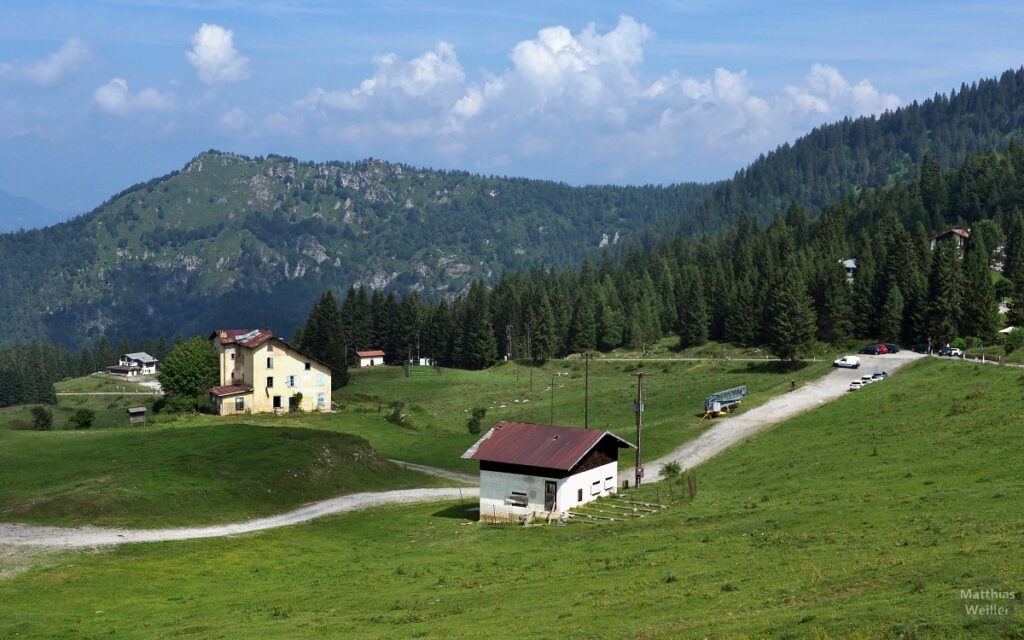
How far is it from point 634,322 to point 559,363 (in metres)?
20.3

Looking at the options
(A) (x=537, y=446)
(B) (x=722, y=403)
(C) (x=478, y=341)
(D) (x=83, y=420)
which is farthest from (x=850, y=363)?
(D) (x=83, y=420)

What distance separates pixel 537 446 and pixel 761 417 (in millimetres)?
34824

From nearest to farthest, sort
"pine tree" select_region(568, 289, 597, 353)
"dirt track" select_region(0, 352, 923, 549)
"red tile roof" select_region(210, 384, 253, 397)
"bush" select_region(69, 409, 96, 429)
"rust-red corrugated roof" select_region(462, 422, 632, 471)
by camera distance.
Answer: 1. "dirt track" select_region(0, 352, 923, 549)
2. "rust-red corrugated roof" select_region(462, 422, 632, 471)
3. "bush" select_region(69, 409, 96, 429)
4. "red tile roof" select_region(210, 384, 253, 397)
5. "pine tree" select_region(568, 289, 597, 353)

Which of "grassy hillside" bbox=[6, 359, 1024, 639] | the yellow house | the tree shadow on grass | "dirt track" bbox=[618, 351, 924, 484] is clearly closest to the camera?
"grassy hillside" bbox=[6, 359, 1024, 639]

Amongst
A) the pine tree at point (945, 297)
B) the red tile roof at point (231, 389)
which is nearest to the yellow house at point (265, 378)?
the red tile roof at point (231, 389)

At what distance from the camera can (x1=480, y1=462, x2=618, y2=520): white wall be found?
55906mm

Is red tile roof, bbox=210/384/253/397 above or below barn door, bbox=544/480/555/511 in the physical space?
above

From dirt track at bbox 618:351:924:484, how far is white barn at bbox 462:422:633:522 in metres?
7.88

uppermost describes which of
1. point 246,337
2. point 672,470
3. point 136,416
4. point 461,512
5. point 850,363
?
point 246,337

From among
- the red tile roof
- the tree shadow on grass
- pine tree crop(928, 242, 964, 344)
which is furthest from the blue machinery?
the red tile roof

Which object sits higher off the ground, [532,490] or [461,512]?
[532,490]

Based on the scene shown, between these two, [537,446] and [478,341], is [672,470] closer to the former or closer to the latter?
[537,446]

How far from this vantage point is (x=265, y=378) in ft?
356

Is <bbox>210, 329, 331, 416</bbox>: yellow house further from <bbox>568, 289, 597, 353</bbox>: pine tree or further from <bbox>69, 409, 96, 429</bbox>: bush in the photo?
<bbox>568, 289, 597, 353</bbox>: pine tree
